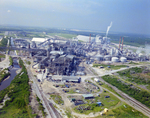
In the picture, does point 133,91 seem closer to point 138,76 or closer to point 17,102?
point 138,76

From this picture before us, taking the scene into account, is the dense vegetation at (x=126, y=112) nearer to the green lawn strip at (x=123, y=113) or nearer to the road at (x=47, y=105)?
the green lawn strip at (x=123, y=113)

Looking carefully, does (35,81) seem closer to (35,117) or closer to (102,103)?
(35,117)

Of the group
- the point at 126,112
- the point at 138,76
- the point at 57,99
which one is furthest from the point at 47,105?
the point at 138,76

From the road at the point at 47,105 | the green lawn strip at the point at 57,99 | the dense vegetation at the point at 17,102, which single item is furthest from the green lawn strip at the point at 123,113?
the dense vegetation at the point at 17,102

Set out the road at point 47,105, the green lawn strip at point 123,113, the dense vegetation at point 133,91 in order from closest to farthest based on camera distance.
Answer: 1. the road at point 47,105
2. the green lawn strip at point 123,113
3. the dense vegetation at point 133,91

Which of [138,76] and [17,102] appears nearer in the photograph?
[17,102]

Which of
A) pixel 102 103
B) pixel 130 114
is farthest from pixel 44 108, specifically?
pixel 130 114

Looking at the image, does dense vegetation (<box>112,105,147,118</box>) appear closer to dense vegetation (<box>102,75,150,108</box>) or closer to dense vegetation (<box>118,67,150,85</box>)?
dense vegetation (<box>102,75,150,108</box>)

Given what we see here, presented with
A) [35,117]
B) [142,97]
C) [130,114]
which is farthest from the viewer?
[142,97]

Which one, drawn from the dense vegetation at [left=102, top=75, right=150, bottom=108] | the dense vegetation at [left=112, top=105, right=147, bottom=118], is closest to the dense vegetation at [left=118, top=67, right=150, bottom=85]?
the dense vegetation at [left=102, top=75, right=150, bottom=108]
